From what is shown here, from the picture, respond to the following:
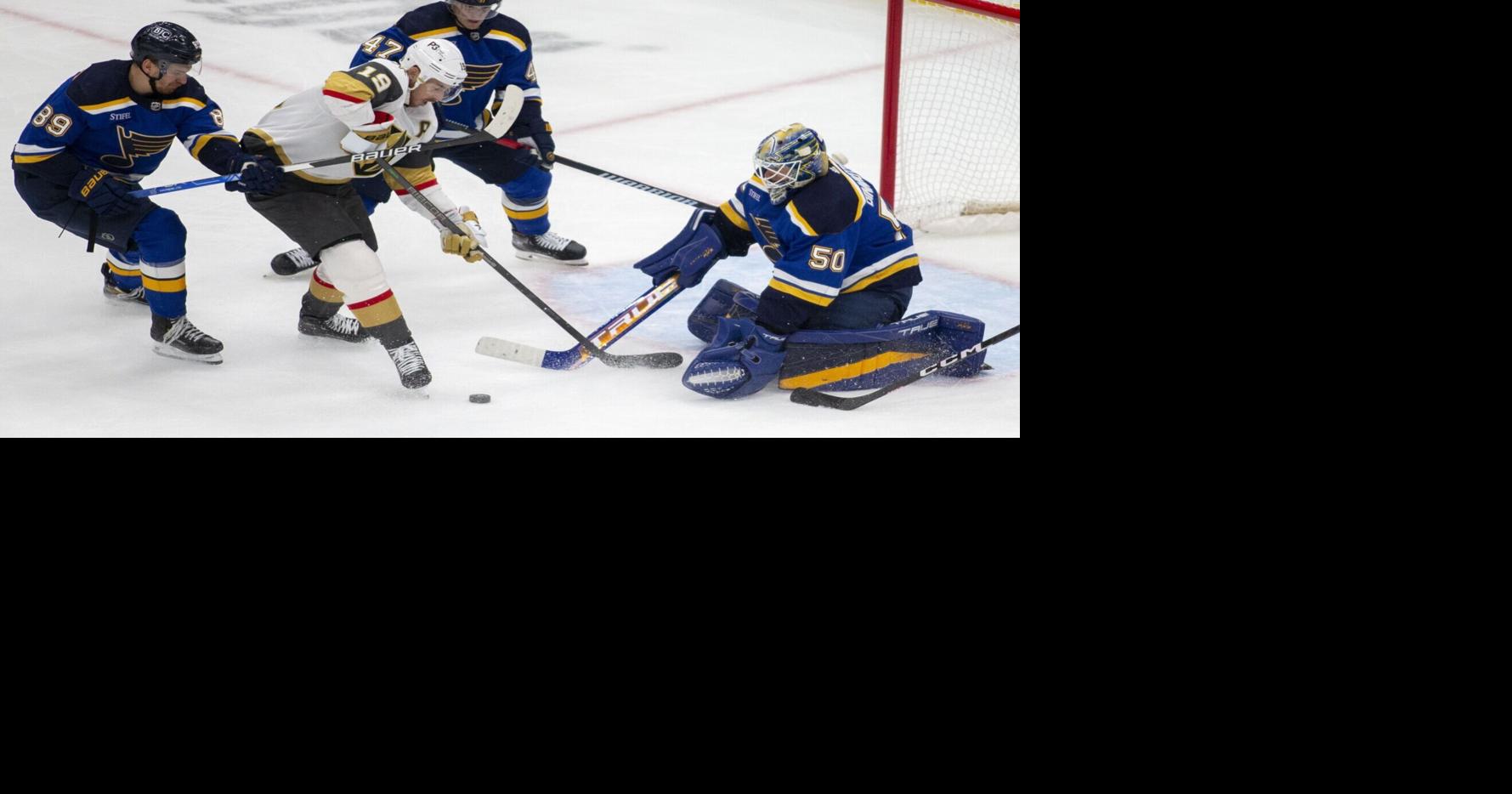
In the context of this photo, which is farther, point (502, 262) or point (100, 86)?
point (502, 262)

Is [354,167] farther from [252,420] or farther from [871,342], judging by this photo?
[871,342]

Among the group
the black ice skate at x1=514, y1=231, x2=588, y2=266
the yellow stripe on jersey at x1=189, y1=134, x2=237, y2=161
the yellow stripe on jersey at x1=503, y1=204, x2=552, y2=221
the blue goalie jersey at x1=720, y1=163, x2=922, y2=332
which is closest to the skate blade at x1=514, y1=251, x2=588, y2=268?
the black ice skate at x1=514, y1=231, x2=588, y2=266

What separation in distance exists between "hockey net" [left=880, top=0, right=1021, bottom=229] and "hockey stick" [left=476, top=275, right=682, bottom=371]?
1.47 m

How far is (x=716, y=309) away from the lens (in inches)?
156

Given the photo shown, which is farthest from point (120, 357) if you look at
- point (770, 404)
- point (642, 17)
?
point (642, 17)

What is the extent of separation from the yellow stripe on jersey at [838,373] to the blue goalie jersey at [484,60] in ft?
4.30

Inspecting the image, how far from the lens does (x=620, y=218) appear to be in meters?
5.01

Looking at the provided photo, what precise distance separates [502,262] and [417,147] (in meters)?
0.84

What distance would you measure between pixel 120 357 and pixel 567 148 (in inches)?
85.8

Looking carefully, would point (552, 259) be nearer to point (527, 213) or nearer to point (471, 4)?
point (527, 213)

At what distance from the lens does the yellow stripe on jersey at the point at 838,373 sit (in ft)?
11.8

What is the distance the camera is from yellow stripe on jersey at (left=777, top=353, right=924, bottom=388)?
11.8 feet

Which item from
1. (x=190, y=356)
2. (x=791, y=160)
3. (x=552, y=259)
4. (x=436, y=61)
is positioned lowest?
(x=190, y=356)

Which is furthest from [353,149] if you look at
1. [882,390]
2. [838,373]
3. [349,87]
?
[882,390]
